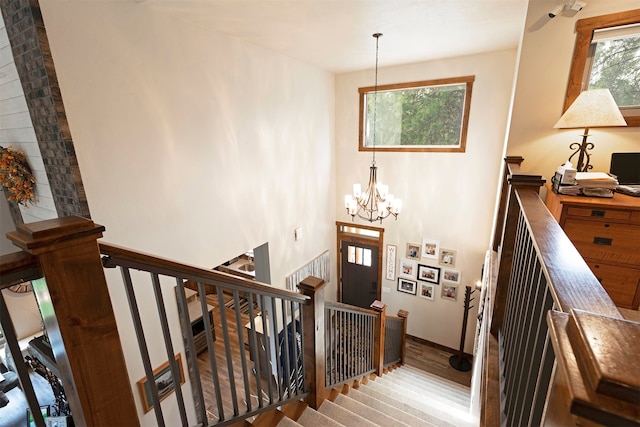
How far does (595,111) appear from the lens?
204cm

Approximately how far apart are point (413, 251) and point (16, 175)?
207 inches

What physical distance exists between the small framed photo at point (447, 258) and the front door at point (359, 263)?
44.8 inches

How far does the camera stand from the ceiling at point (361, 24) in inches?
100

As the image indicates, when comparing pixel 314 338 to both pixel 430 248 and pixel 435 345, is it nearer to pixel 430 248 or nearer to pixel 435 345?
pixel 430 248

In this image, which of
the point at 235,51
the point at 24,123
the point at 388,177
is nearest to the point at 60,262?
the point at 24,123

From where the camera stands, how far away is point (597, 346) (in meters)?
0.39

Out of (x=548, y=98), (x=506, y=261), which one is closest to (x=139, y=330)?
(x=506, y=261)

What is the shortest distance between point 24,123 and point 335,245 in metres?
4.90

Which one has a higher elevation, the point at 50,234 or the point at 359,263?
the point at 50,234

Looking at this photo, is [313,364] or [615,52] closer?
[313,364]

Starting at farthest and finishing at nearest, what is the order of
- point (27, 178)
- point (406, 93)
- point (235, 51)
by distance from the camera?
point (406, 93) < point (235, 51) < point (27, 178)

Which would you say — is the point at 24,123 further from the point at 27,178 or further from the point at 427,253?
the point at 427,253

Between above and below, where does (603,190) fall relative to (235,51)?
below

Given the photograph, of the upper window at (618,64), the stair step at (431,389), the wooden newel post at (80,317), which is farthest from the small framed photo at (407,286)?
the wooden newel post at (80,317)
